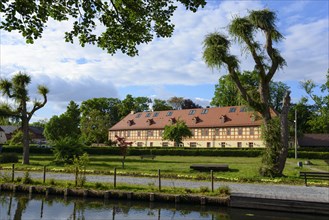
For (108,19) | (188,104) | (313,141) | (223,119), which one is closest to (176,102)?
(188,104)

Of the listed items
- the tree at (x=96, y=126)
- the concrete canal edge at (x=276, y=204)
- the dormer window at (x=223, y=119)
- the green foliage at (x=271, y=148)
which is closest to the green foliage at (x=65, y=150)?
the green foliage at (x=271, y=148)

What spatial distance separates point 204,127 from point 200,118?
9.41 ft

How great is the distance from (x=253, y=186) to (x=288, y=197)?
394 cm

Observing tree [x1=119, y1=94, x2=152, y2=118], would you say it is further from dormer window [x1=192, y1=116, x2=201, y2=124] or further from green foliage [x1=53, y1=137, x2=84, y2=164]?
green foliage [x1=53, y1=137, x2=84, y2=164]

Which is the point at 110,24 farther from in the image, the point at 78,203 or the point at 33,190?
the point at 33,190

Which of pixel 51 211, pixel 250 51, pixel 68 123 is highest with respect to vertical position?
pixel 250 51

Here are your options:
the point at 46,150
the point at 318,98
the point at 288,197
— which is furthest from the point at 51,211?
the point at 318,98

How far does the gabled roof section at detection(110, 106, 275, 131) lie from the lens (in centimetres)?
6172

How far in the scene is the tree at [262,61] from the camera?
72.0 ft

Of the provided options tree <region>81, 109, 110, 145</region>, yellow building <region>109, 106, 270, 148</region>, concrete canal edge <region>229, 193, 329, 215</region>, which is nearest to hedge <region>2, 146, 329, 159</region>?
yellow building <region>109, 106, 270, 148</region>

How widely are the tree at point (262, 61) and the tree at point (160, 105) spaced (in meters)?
70.4

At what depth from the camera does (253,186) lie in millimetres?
18344

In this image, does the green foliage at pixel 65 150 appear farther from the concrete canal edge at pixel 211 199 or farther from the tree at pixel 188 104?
the tree at pixel 188 104

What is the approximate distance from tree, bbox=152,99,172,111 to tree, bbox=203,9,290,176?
2772 inches
